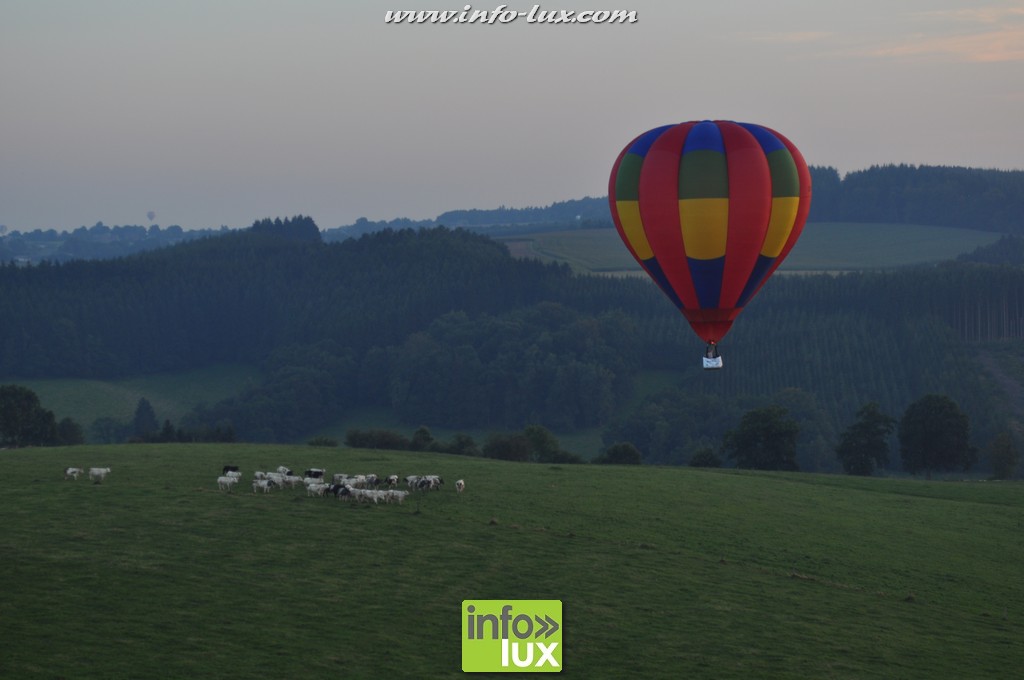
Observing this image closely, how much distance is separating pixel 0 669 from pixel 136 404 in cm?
17190

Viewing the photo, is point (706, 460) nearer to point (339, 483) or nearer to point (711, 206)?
point (339, 483)

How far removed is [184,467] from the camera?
2361 inches

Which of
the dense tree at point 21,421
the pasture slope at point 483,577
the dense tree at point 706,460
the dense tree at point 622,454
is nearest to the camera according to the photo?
the pasture slope at point 483,577

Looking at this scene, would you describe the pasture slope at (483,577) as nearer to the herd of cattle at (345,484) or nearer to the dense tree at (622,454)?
the herd of cattle at (345,484)

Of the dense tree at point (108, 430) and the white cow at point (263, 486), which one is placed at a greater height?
the white cow at point (263, 486)

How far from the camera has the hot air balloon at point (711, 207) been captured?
1793 inches

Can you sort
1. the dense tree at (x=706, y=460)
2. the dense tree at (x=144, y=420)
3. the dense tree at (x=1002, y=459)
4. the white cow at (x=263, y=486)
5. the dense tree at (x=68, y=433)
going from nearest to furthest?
the white cow at (x=263, y=486) → the dense tree at (x=706, y=460) → the dense tree at (x=1002, y=459) → the dense tree at (x=68, y=433) → the dense tree at (x=144, y=420)

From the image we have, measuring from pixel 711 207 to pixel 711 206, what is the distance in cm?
5

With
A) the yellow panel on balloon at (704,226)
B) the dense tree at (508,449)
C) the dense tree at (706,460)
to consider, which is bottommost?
the dense tree at (706,460)

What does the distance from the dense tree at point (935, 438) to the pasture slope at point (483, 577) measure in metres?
34.8

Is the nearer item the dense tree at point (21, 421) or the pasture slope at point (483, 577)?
the pasture slope at point (483, 577)

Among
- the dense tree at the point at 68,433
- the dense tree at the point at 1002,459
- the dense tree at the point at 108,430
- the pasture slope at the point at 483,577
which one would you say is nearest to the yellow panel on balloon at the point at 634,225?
the pasture slope at the point at 483,577

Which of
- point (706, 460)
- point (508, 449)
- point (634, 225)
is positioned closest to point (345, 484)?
point (634, 225)

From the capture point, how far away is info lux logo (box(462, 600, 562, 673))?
1459 inches
